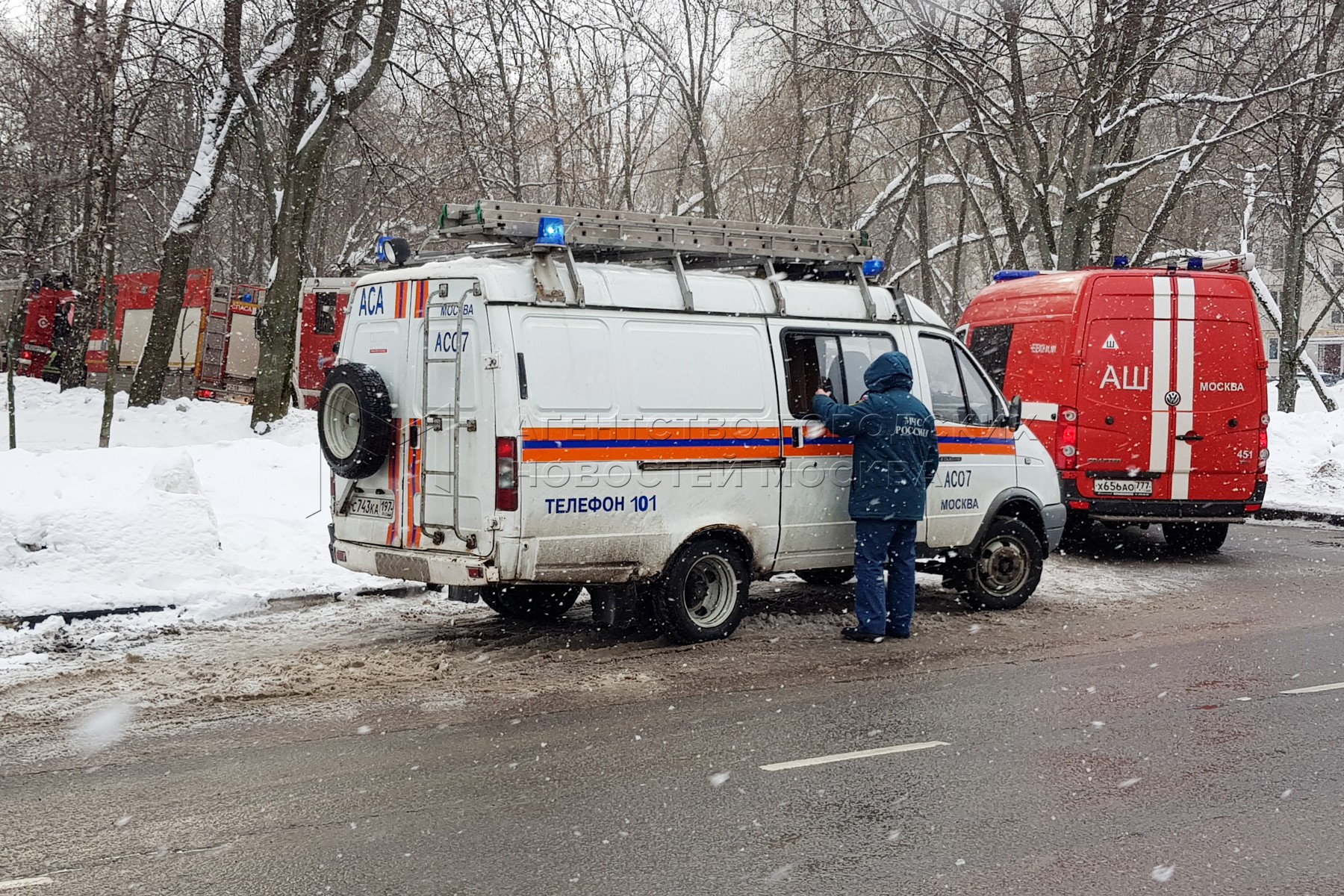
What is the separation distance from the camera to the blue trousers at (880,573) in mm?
8227

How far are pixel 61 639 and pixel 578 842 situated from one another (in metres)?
4.80

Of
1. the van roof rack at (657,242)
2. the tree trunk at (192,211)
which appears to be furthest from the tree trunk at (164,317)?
the van roof rack at (657,242)

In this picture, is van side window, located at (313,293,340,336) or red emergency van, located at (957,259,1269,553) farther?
van side window, located at (313,293,340,336)

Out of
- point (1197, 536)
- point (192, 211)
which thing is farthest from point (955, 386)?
point (192, 211)

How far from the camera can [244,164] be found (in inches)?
1449

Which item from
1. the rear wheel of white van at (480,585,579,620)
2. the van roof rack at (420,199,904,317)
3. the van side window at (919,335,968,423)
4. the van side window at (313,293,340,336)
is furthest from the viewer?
the van side window at (313,293,340,336)

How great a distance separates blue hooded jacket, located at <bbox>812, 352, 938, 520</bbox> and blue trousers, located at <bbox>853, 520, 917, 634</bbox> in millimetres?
122

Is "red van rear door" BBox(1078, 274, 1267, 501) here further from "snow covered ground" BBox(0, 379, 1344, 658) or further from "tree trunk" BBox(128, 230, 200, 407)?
"tree trunk" BBox(128, 230, 200, 407)

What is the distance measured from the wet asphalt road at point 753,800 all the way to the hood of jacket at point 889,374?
75.9 inches

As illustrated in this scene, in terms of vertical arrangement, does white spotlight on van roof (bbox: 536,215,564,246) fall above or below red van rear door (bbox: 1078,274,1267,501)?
above

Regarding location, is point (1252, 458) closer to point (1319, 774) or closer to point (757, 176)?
point (1319, 774)

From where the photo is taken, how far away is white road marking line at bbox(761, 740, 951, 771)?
5461 millimetres

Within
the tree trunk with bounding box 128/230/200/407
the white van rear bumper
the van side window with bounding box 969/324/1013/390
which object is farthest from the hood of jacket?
the tree trunk with bounding box 128/230/200/407

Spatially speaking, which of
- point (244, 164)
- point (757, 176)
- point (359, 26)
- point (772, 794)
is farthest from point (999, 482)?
point (244, 164)
